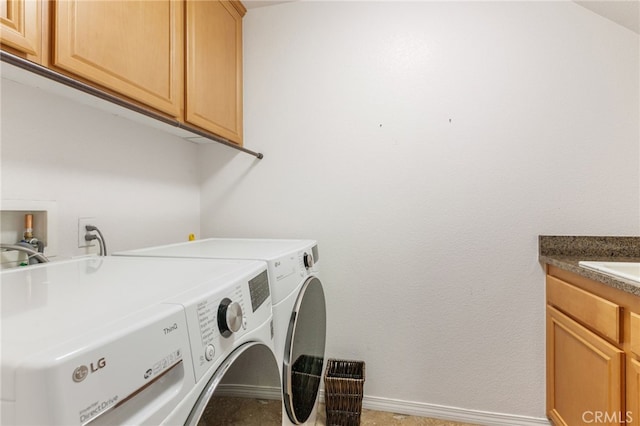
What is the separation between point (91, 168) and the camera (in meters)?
1.21

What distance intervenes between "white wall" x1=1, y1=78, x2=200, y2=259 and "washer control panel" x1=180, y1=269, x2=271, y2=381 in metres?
0.83

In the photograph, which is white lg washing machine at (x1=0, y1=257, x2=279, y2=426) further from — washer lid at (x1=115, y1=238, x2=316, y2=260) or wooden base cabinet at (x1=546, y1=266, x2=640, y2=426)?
wooden base cabinet at (x1=546, y1=266, x2=640, y2=426)

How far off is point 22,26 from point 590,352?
2.02 meters

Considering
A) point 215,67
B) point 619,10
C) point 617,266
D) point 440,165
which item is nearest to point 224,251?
point 215,67

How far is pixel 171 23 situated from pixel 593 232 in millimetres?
2075

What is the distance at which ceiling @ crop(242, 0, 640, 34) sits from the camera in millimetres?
1365

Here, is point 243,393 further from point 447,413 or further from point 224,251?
point 447,413

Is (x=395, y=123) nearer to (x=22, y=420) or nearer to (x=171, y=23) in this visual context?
(x=171, y=23)

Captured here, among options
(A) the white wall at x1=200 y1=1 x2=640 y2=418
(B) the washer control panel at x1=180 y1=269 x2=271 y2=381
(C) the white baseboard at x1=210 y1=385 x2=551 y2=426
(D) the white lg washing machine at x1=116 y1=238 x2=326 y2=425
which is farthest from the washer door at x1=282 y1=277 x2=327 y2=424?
(C) the white baseboard at x1=210 y1=385 x2=551 y2=426

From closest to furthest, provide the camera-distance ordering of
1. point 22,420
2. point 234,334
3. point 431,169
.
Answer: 1. point 22,420
2. point 234,334
3. point 431,169

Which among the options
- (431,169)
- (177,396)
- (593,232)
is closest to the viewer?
(177,396)

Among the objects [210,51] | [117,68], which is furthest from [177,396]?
[210,51]

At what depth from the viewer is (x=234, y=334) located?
630 mm

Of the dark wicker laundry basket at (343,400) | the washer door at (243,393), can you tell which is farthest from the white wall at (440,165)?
the washer door at (243,393)
